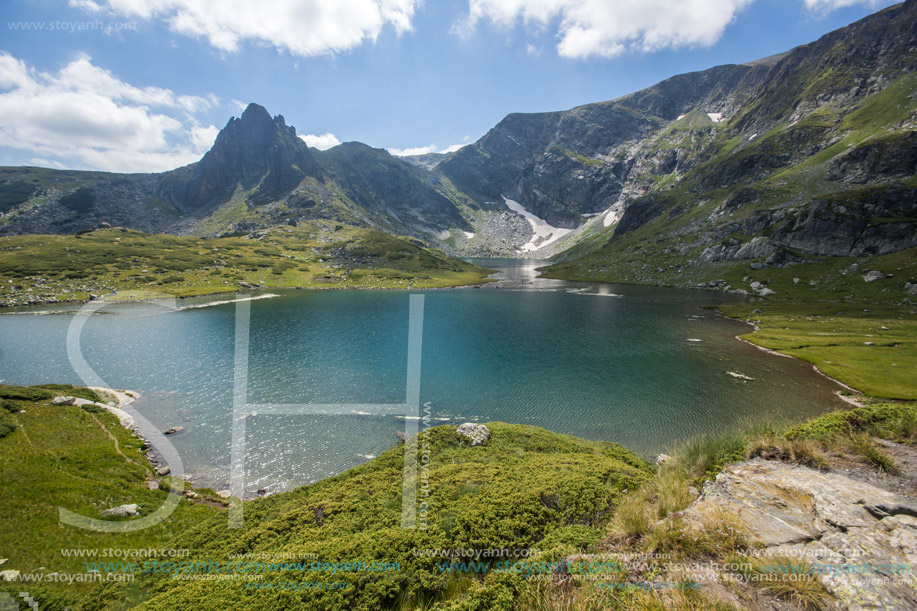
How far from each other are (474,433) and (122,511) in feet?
53.9

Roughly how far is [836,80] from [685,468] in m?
280

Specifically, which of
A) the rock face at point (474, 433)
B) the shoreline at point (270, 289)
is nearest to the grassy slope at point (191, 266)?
the shoreline at point (270, 289)

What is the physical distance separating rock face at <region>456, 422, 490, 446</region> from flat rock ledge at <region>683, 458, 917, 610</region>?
462 inches

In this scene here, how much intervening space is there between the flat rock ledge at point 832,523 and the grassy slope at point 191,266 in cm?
11022

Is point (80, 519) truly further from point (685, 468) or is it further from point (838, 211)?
point (838, 211)

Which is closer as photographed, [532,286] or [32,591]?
[32,591]

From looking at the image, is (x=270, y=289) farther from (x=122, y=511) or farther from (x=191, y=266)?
(x=122, y=511)

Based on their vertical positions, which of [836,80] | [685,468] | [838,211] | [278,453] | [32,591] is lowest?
[278,453]

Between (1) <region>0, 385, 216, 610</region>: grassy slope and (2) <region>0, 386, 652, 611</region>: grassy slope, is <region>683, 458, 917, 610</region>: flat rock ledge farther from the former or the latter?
(1) <region>0, 385, 216, 610</region>: grassy slope

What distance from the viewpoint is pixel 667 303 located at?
86812 millimetres

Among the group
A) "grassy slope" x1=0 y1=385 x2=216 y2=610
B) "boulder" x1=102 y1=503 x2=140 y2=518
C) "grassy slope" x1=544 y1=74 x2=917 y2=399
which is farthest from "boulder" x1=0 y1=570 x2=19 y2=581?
"grassy slope" x1=544 y1=74 x2=917 y2=399

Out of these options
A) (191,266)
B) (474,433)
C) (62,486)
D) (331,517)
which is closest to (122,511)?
(62,486)

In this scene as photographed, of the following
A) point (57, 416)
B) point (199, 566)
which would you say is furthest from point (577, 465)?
point (57, 416)

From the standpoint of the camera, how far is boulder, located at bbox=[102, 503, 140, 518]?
13.6 m
